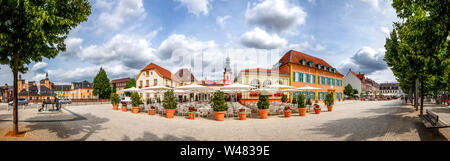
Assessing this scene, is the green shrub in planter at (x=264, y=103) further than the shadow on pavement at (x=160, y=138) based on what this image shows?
Yes

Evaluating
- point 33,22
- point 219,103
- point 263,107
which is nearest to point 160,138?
point 219,103

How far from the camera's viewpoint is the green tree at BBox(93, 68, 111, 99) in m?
54.4

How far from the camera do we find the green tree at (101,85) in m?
54.4

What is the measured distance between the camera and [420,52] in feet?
Answer: 23.3

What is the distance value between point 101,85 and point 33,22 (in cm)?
5552

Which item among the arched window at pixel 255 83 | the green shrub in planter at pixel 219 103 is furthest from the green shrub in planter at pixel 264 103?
the arched window at pixel 255 83

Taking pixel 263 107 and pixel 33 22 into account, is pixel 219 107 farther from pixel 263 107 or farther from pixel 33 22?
pixel 33 22

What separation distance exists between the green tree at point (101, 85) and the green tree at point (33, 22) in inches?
2058

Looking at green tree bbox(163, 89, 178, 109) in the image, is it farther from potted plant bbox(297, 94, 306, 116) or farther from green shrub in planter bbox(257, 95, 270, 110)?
potted plant bbox(297, 94, 306, 116)

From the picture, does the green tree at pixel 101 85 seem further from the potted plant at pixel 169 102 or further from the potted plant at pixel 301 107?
the potted plant at pixel 301 107

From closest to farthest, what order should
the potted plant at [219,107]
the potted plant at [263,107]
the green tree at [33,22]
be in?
the green tree at [33,22]
the potted plant at [219,107]
the potted plant at [263,107]

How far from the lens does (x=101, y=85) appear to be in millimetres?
54812

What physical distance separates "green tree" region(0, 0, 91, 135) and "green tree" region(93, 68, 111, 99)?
5227 cm

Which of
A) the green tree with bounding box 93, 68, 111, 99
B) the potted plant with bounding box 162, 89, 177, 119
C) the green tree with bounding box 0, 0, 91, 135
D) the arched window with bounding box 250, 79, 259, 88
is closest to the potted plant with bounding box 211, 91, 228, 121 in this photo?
the potted plant with bounding box 162, 89, 177, 119
